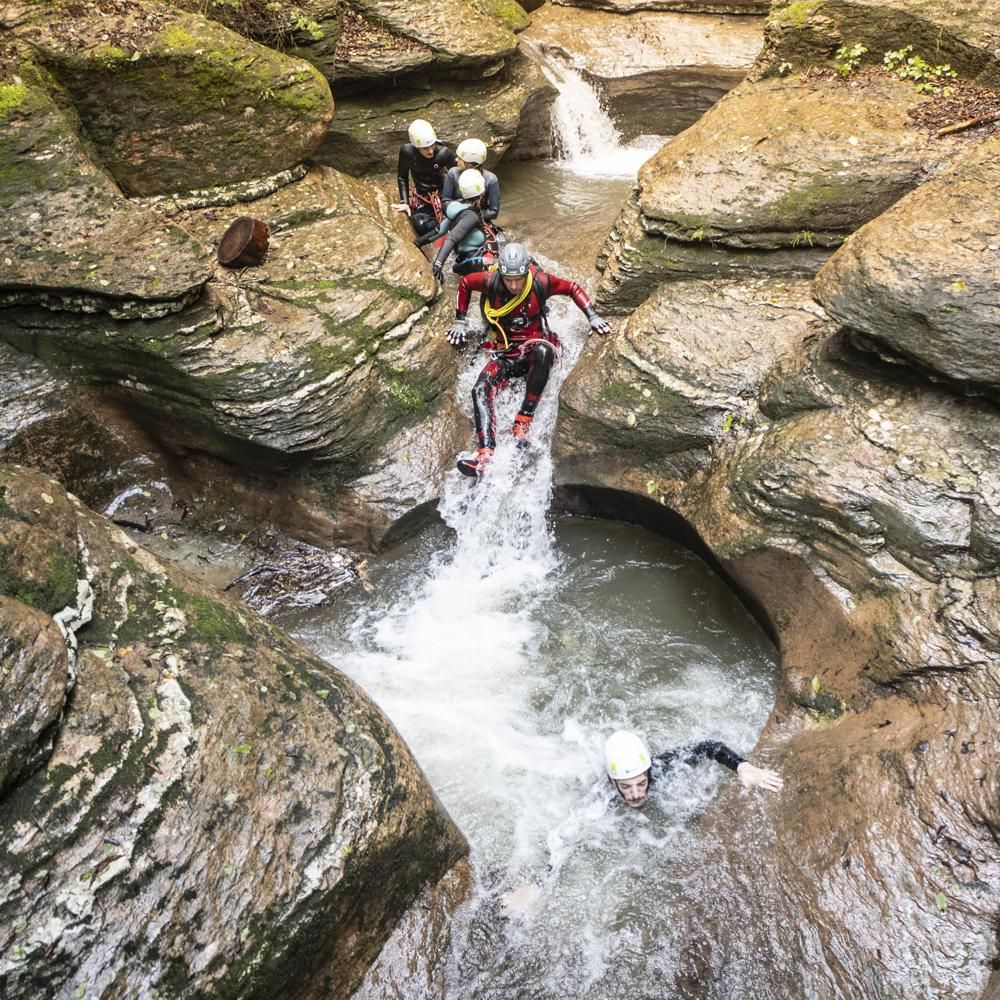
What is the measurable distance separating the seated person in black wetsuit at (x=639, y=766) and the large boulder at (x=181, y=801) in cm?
115

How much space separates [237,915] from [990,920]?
384 centimetres

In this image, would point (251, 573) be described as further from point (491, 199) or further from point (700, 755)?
point (491, 199)

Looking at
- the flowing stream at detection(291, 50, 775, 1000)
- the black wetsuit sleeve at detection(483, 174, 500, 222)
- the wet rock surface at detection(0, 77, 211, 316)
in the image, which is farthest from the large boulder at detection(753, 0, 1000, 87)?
the wet rock surface at detection(0, 77, 211, 316)

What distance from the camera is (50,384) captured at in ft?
20.7

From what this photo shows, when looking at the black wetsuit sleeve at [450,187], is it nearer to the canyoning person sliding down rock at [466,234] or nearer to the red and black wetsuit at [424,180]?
the canyoning person sliding down rock at [466,234]

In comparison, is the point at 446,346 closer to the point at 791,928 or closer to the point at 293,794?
the point at 293,794

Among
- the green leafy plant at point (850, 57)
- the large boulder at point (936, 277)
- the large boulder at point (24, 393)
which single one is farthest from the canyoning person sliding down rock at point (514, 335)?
the green leafy plant at point (850, 57)

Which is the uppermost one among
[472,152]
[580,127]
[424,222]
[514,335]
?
[472,152]

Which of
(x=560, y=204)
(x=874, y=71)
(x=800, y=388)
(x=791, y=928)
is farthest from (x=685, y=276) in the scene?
(x=791, y=928)

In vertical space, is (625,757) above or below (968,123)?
below

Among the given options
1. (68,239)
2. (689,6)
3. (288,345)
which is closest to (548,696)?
(288,345)

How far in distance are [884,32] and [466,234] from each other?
4552mm

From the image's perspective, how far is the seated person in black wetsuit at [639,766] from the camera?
15.4 feet

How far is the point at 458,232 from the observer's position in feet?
25.3
